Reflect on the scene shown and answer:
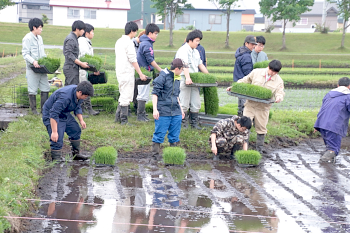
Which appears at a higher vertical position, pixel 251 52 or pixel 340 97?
pixel 251 52

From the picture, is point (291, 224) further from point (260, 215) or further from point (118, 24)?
point (118, 24)

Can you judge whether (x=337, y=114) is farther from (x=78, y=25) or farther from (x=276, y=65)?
(x=78, y=25)

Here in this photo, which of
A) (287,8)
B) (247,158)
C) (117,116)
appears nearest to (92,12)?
(287,8)

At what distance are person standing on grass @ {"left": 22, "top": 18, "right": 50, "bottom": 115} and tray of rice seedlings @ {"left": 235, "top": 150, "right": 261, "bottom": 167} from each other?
446cm

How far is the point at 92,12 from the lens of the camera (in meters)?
47.4

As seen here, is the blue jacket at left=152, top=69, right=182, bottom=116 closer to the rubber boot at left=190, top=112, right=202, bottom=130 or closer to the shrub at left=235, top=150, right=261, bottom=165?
the shrub at left=235, top=150, right=261, bottom=165

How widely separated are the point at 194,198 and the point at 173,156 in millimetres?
1496

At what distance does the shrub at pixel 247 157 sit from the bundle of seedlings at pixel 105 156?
2.14 metres

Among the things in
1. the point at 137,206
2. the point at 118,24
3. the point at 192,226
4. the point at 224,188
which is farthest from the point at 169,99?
the point at 118,24

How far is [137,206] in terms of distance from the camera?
5.06 metres

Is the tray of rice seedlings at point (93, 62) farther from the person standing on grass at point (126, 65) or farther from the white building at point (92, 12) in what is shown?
the white building at point (92, 12)

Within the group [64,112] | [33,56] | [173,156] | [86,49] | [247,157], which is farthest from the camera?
[86,49]

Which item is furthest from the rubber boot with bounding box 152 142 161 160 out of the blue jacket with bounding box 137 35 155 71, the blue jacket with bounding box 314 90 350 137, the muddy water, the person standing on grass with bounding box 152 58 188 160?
the blue jacket with bounding box 314 90 350 137

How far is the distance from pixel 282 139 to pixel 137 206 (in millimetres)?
5100
